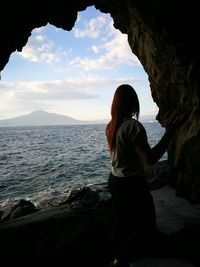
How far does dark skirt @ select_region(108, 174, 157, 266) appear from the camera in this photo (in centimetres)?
419

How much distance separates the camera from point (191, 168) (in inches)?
294

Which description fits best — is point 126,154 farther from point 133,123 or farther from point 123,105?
point 123,105

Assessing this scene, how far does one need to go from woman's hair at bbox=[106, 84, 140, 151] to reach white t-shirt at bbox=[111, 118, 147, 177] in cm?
10

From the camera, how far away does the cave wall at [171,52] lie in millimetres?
6988

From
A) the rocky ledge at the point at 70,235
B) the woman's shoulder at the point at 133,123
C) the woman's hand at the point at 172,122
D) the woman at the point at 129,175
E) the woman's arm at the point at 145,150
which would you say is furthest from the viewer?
the rocky ledge at the point at 70,235

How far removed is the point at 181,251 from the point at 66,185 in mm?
15568

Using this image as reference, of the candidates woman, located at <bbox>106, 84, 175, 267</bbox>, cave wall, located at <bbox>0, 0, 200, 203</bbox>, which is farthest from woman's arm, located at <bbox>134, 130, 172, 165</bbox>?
cave wall, located at <bbox>0, 0, 200, 203</bbox>

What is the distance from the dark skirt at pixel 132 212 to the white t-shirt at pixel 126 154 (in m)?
0.10

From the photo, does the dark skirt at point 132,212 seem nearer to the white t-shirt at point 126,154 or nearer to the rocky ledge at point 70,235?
the white t-shirt at point 126,154

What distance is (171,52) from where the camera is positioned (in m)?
7.56

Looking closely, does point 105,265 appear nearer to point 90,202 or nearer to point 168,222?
point 168,222

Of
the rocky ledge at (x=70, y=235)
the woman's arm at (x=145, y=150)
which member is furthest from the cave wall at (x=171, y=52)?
the woman's arm at (x=145, y=150)

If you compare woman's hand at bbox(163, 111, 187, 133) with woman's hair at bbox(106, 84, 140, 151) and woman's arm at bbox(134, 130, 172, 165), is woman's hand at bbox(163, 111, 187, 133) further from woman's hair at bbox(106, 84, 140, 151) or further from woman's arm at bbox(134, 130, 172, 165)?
woman's hair at bbox(106, 84, 140, 151)

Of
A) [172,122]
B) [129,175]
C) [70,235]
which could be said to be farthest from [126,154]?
A: [70,235]
